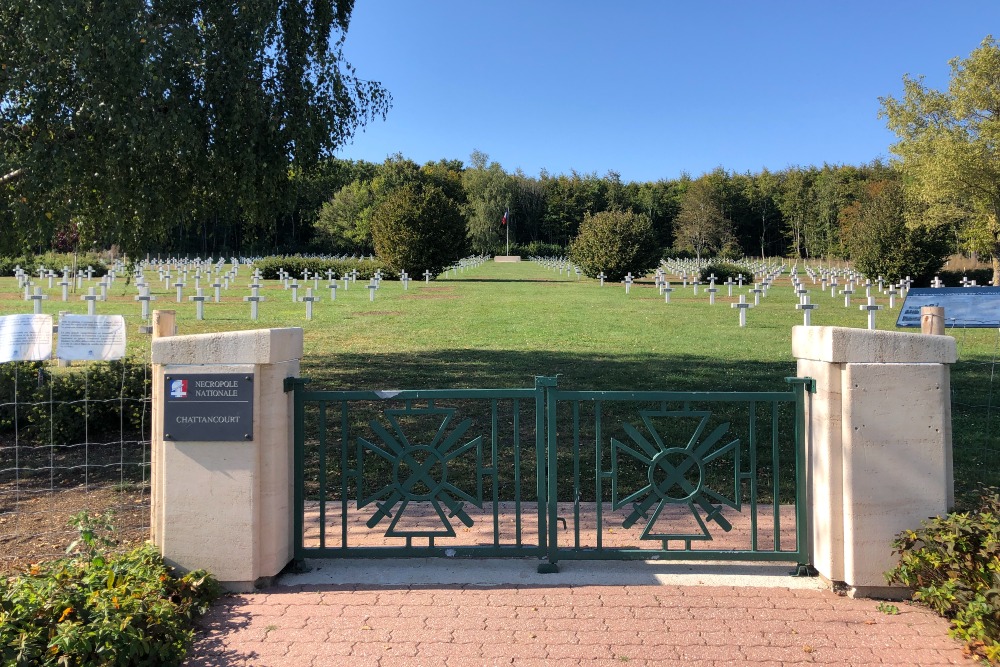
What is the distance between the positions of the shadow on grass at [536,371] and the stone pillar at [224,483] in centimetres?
576

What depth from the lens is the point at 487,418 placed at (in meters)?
8.64

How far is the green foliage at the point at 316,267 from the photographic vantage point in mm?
45812

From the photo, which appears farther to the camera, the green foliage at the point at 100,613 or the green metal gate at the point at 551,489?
the green metal gate at the point at 551,489

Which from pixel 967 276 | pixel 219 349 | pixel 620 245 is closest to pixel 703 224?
pixel 967 276

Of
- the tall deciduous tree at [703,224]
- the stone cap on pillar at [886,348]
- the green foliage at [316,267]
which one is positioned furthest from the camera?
the tall deciduous tree at [703,224]

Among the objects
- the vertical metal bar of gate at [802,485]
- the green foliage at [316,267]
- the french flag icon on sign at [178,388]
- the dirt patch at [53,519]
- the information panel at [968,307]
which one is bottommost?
the dirt patch at [53,519]

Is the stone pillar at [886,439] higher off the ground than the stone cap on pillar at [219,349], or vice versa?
the stone cap on pillar at [219,349]

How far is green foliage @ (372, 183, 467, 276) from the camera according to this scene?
152 feet

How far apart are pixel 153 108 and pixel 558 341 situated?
10039 millimetres

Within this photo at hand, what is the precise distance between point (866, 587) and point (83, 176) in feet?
24.3

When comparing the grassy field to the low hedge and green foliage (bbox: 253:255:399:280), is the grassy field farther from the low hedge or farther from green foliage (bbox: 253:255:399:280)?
green foliage (bbox: 253:255:399:280)

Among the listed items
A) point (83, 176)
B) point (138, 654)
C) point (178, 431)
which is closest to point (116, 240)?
point (83, 176)

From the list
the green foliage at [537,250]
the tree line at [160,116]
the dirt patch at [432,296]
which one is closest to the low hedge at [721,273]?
the dirt patch at [432,296]

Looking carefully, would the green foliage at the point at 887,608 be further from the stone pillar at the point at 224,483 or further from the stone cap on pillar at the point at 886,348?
Answer: the stone pillar at the point at 224,483
